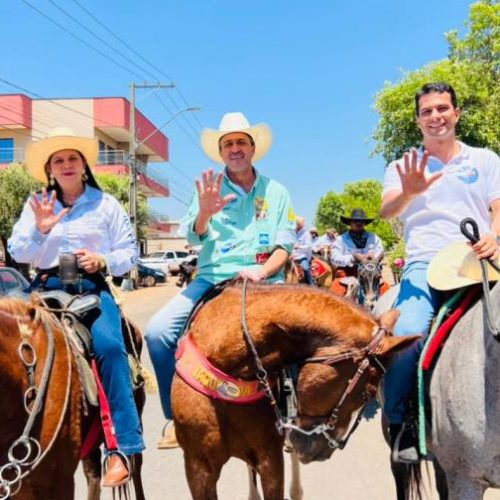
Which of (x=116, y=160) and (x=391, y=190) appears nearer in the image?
(x=391, y=190)

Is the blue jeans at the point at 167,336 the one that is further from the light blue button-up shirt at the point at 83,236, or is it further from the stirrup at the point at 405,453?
the stirrup at the point at 405,453

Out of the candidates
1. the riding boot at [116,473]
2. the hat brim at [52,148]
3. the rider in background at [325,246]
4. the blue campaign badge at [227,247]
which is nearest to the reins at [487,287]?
the blue campaign badge at [227,247]

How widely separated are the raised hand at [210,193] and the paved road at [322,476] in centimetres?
264

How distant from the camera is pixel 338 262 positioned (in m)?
11.1

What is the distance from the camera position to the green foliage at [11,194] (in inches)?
1240

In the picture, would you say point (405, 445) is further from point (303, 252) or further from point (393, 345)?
point (303, 252)

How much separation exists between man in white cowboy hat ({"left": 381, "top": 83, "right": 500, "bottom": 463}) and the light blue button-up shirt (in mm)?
1801

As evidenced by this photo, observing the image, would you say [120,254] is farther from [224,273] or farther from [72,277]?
[224,273]

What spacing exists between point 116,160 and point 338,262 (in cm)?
4079

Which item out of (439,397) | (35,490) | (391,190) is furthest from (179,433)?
(391,190)

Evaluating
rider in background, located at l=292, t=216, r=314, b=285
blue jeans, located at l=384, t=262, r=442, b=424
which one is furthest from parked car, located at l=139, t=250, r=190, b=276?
blue jeans, located at l=384, t=262, r=442, b=424

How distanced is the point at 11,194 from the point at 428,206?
31609mm

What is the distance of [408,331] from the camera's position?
11.0ft

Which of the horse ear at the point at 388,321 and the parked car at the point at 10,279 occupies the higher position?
the horse ear at the point at 388,321
